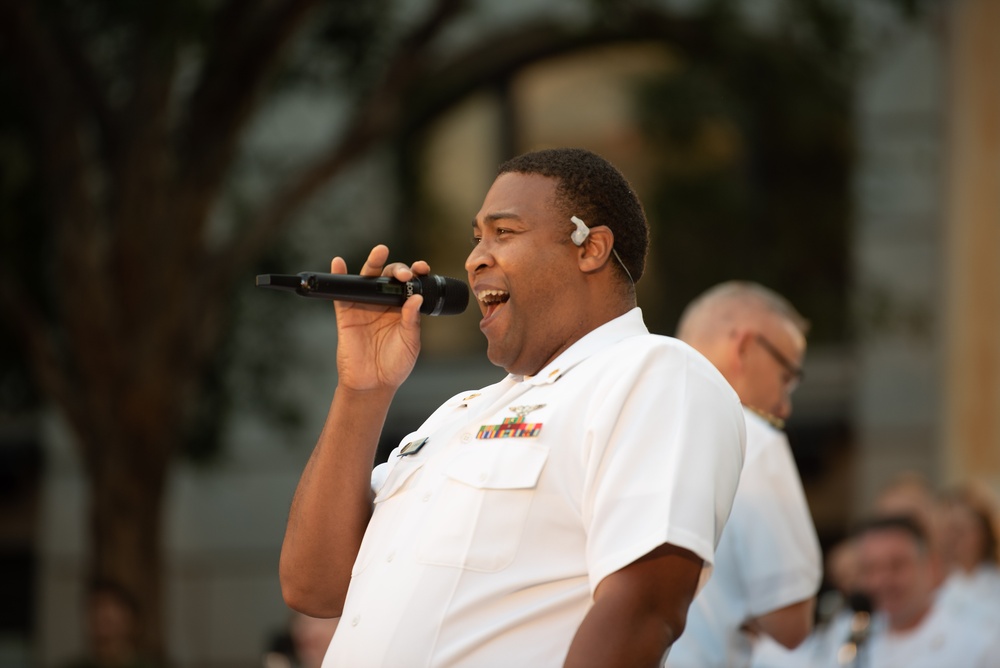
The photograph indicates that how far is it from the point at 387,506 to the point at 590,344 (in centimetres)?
57

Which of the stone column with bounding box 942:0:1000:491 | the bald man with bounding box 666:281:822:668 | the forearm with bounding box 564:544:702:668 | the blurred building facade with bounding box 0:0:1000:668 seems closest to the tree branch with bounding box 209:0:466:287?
the blurred building facade with bounding box 0:0:1000:668

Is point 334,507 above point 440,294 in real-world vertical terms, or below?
below

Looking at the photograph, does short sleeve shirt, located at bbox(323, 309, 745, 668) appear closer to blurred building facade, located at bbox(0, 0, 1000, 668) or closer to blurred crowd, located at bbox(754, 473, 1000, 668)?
blurred crowd, located at bbox(754, 473, 1000, 668)

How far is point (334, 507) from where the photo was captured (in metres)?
3.39

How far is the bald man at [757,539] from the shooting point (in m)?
4.53

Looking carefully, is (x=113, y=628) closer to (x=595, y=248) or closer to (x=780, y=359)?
(x=780, y=359)

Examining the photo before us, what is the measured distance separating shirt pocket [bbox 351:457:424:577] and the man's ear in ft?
1.82

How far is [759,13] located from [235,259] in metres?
6.69

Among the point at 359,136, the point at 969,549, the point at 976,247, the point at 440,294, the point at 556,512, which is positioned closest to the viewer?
the point at 556,512

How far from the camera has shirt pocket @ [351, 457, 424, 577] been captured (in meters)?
3.15

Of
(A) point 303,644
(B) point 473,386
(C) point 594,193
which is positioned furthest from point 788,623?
(B) point 473,386

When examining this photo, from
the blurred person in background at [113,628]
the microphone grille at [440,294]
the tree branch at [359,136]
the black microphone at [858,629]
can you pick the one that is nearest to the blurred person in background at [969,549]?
the black microphone at [858,629]

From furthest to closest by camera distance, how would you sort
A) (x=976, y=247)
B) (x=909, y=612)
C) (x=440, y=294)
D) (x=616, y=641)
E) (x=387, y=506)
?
(x=976, y=247) → (x=909, y=612) → (x=440, y=294) → (x=387, y=506) → (x=616, y=641)

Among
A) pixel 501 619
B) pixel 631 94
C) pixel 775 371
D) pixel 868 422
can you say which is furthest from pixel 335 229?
pixel 501 619
